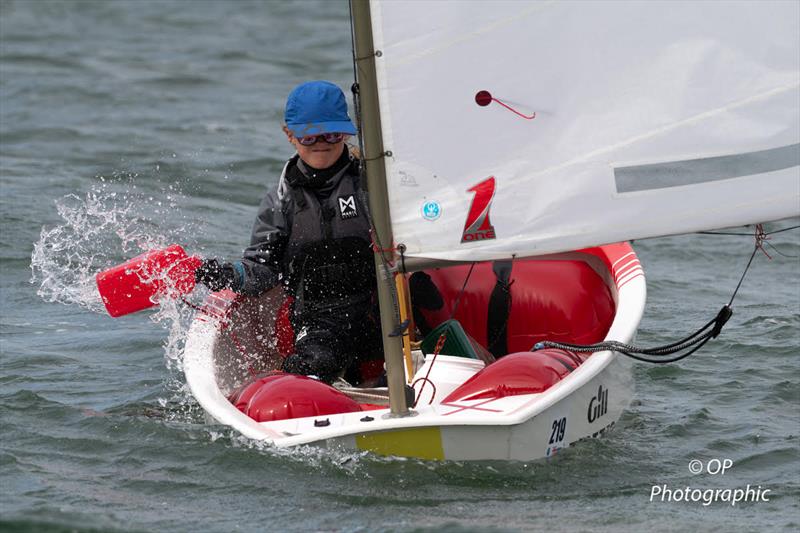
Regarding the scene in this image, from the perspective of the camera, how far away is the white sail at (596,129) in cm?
356

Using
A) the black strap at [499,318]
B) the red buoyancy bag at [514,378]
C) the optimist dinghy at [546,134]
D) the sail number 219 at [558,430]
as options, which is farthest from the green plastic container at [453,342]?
the optimist dinghy at [546,134]

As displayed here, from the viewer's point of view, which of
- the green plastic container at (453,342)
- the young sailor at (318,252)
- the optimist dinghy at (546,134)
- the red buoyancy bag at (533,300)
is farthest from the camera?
the red buoyancy bag at (533,300)

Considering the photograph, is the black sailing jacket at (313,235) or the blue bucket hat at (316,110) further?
the black sailing jacket at (313,235)

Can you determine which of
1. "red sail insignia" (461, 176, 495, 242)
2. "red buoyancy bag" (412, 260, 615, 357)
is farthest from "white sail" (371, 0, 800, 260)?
"red buoyancy bag" (412, 260, 615, 357)

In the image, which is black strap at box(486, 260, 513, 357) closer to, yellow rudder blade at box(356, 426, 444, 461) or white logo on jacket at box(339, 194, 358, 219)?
white logo on jacket at box(339, 194, 358, 219)

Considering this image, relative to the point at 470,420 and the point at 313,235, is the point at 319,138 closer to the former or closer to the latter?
the point at 313,235

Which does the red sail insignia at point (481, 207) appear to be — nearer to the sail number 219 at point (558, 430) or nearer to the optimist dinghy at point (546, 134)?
the optimist dinghy at point (546, 134)

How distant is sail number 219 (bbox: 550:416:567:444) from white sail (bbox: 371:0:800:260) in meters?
0.57

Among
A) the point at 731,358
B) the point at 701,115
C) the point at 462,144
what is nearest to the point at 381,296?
the point at 462,144

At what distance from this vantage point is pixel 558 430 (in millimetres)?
3889

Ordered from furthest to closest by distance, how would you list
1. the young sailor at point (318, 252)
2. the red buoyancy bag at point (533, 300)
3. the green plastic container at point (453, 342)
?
the red buoyancy bag at point (533, 300) → the green plastic container at point (453, 342) → the young sailor at point (318, 252)

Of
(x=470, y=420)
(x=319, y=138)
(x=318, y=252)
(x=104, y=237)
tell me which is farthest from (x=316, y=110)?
(x=104, y=237)

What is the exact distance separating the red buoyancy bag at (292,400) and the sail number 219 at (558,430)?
61 centimetres

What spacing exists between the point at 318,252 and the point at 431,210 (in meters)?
0.92
